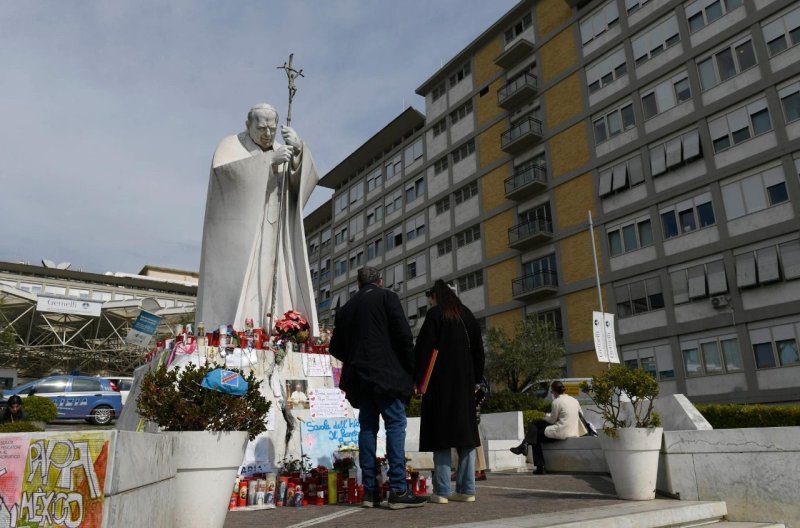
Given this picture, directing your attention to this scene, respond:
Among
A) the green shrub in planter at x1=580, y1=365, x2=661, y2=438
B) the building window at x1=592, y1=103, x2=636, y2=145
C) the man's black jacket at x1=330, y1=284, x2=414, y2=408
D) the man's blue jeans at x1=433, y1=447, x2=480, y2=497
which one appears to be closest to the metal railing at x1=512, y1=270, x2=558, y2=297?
the building window at x1=592, y1=103, x2=636, y2=145

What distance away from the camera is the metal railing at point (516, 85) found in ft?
114

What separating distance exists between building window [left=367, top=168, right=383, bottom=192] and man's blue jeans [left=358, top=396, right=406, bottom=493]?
1750 inches

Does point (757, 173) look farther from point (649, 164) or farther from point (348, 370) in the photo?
point (348, 370)

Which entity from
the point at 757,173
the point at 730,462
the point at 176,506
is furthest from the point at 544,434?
the point at 757,173

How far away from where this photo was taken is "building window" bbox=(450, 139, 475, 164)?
129ft

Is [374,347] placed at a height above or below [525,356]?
below

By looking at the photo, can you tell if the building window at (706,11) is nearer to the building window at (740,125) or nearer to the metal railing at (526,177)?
the building window at (740,125)

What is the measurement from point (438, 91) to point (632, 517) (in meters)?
41.9

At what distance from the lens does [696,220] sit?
2561 centimetres

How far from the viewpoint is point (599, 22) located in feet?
104

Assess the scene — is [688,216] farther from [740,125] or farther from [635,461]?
[635,461]

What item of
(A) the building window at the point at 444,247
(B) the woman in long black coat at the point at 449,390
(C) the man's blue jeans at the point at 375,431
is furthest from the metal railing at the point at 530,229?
(C) the man's blue jeans at the point at 375,431

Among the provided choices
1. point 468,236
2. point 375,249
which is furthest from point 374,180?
point 468,236

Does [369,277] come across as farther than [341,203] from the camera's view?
No
